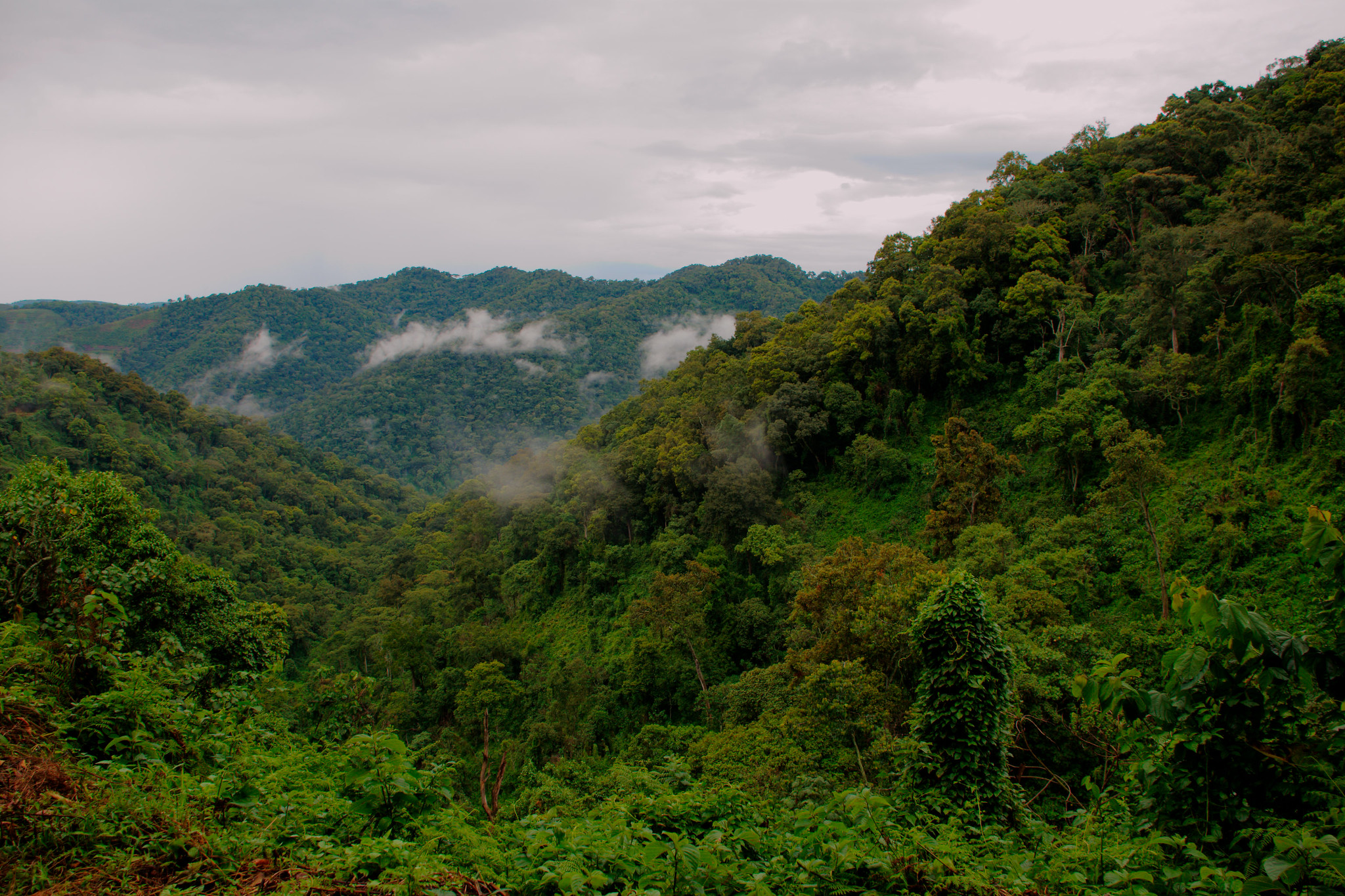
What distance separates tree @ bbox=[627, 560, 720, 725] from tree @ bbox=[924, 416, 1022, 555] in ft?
23.3

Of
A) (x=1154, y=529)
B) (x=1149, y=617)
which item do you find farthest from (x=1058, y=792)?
(x=1154, y=529)

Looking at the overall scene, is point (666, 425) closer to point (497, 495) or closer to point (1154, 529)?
point (497, 495)

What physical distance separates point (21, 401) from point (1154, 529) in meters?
70.2

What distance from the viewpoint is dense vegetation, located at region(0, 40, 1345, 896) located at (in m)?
3.10

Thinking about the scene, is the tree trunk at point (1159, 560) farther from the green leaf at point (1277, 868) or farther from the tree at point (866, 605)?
the green leaf at point (1277, 868)

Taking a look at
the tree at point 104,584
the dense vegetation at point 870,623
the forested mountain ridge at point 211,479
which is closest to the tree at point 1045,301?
the dense vegetation at point 870,623

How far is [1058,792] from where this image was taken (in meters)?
10.0

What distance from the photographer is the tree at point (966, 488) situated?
16.2 meters

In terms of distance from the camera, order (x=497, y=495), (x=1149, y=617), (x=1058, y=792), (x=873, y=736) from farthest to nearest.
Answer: (x=497, y=495) < (x=1149, y=617) < (x=873, y=736) < (x=1058, y=792)

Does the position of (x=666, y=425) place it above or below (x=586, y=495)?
above

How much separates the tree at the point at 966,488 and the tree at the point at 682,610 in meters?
7.12

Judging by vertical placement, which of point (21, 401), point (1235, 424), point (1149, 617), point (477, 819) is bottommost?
point (1149, 617)

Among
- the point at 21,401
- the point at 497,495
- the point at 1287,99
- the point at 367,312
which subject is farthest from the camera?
the point at 367,312

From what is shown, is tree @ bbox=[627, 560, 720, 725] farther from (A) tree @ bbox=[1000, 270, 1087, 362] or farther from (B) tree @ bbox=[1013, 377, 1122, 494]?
(A) tree @ bbox=[1000, 270, 1087, 362]
